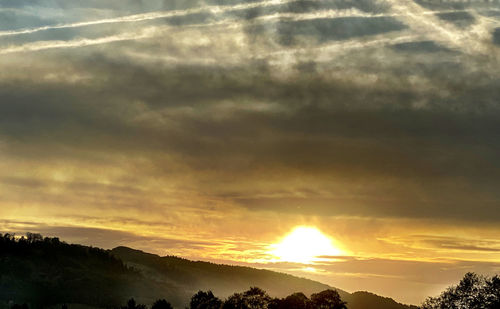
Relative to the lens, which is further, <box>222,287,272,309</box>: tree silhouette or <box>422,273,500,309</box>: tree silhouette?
<box>222,287,272,309</box>: tree silhouette

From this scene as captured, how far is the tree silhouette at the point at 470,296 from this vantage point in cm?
14925

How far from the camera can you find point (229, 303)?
196750 millimetres

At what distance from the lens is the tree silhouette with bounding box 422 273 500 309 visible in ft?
490

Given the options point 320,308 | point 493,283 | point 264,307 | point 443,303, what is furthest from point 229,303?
point 493,283

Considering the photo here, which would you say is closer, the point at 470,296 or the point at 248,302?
the point at 470,296

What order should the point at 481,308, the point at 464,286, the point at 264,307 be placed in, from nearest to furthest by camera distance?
the point at 481,308
the point at 464,286
the point at 264,307

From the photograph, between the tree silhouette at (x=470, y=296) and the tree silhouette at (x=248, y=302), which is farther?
the tree silhouette at (x=248, y=302)

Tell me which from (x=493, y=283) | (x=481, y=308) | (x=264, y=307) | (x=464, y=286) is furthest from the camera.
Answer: (x=264, y=307)

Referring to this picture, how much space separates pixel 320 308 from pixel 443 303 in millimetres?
36499

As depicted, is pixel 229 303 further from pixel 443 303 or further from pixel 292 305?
pixel 443 303

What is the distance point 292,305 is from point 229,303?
19118mm

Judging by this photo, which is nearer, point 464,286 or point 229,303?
point 464,286

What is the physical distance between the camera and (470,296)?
158 metres

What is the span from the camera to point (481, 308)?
147625 mm
